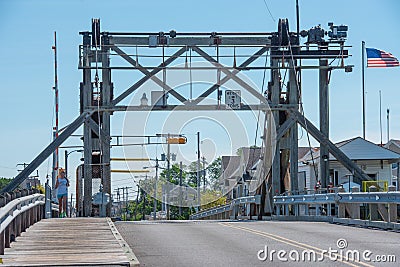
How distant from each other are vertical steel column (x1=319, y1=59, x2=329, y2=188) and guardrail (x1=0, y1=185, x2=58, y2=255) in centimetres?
1209

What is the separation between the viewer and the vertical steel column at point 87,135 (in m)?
31.4

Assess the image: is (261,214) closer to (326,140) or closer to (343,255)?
(326,140)

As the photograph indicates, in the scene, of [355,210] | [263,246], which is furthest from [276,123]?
[263,246]

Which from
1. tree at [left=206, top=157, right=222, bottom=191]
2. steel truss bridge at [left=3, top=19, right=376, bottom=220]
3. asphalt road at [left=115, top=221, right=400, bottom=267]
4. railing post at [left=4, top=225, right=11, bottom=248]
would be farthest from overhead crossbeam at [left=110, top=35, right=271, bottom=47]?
tree at [left=206, top=157, right=222, bottom=191]

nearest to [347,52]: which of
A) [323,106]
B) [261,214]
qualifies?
[323,106]

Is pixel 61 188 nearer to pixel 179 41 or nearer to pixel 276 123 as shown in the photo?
pixel 179 41

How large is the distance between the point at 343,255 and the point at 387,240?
3.31 metres

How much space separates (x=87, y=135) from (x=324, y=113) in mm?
9519

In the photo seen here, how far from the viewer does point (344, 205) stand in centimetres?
2384

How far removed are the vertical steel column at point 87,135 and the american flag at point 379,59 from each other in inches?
552

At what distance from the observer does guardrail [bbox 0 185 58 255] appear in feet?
41.5

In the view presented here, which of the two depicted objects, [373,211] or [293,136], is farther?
[293,136]

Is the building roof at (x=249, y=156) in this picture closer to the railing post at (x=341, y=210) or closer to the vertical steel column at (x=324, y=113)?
the vertical steel column at (x=324, y=113)

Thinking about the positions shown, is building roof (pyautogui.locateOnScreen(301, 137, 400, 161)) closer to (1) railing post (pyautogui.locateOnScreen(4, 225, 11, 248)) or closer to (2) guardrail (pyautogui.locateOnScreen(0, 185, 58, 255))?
(2) guardrail (pyautogui.locateOnScreen(0, 185, 58, 255))
